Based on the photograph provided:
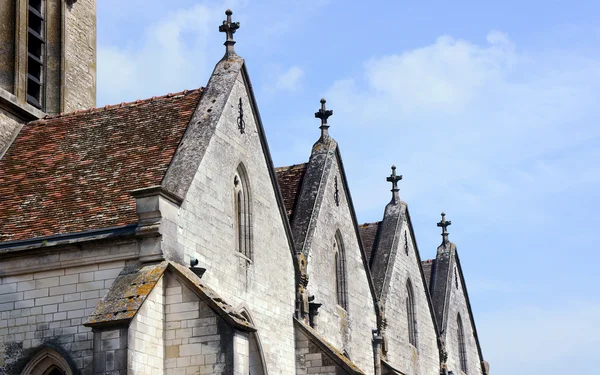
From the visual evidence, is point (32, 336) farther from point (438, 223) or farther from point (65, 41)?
point (438, 223)

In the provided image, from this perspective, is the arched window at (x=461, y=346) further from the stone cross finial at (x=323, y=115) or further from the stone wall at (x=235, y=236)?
the stone wall at (x=235, y=236)

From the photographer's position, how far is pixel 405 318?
31.9m

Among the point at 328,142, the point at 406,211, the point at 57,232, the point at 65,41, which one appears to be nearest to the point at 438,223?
the point at 406,211

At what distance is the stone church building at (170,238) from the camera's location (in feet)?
62.1

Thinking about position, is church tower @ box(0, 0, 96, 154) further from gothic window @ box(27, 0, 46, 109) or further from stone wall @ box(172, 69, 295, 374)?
stone wall @ box(172, 69, 295, 374)

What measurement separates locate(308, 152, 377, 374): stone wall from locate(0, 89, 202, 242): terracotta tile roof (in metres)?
4.82

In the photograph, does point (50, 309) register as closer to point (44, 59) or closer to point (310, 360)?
point (310, 360)

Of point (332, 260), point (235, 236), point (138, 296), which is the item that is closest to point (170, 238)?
point (138, 296)

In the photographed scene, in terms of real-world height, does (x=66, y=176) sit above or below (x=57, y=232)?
above

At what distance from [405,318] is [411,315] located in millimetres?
820

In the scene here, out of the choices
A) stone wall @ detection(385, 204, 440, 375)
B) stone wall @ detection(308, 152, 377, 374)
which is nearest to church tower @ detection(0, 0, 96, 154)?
stone wall @ detection(308, 152, 377, 374)

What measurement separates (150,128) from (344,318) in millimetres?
7112

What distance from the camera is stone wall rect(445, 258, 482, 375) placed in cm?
3600

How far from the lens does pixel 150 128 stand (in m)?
23.4
